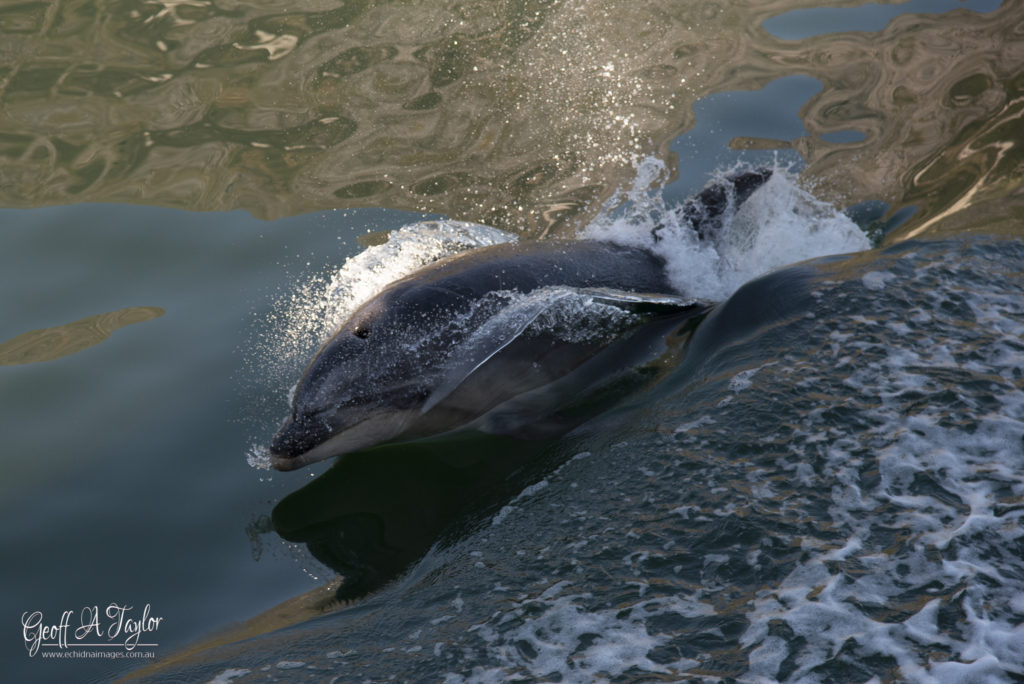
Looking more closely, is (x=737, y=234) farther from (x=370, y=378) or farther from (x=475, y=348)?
(x=370, y=378)

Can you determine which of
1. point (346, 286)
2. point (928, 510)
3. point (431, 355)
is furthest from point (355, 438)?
point (928, 510)

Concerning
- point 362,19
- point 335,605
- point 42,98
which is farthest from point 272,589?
point 362,19

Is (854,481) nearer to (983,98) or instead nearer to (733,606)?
(733,606)

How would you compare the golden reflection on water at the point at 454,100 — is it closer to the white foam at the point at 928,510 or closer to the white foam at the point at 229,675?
the white foam at the point at 928,510

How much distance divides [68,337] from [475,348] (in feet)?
8.97

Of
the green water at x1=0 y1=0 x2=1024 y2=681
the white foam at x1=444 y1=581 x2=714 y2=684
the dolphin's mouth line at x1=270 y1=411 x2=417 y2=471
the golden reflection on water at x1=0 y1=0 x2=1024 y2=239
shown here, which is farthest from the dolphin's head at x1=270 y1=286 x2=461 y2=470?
the golden reflection on water at x1=0 y1=0 x2=1024 y2=239

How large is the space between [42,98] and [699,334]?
21.6 feet

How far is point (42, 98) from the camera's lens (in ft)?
26.5

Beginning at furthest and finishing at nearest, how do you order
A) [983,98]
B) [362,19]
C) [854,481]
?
[362,19], [983,98], [854,481]

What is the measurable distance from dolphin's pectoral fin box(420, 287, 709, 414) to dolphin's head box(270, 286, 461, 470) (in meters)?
0.12

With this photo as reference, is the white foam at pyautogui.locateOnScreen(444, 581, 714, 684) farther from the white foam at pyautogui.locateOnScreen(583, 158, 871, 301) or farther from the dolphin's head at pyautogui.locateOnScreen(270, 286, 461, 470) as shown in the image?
the white foam at pyautogui.locateOnScreen(583, 158, 871, 301)

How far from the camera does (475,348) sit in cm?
462

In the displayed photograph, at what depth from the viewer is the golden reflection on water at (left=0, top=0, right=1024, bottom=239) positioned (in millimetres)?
7113

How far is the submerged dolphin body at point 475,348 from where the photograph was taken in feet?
14.2
